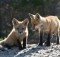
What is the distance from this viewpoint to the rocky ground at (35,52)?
8.65 metres

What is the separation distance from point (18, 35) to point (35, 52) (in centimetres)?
83

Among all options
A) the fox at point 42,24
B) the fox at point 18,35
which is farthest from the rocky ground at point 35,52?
the fox at point 42,24

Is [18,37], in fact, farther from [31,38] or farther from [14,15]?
[14,15]

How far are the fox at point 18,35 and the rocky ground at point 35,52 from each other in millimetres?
215

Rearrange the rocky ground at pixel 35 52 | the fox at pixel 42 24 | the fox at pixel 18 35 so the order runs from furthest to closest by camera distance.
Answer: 1. the fox at pixel 42 24
2. the fox at pixel 18 35
3. the rocky ground at pixel 35 52

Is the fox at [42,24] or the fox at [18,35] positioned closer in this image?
the fox at [18,35]

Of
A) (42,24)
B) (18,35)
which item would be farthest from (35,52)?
(42,24)

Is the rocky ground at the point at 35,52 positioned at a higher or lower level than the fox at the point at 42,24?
lower

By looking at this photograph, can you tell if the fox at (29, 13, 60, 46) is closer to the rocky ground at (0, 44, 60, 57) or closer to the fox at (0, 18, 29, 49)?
the fox at (0, 18, 29, 49)

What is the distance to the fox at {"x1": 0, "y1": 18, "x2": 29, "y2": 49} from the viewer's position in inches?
364

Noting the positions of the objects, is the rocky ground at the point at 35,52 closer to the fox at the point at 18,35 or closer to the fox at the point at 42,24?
the fox at the point at 18,35

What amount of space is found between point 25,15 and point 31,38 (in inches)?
104

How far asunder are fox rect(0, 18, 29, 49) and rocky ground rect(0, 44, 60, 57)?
0.21 metres

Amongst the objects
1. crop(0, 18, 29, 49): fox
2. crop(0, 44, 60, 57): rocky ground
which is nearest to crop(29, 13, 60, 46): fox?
crop(0, 18, 29, 49): fox
